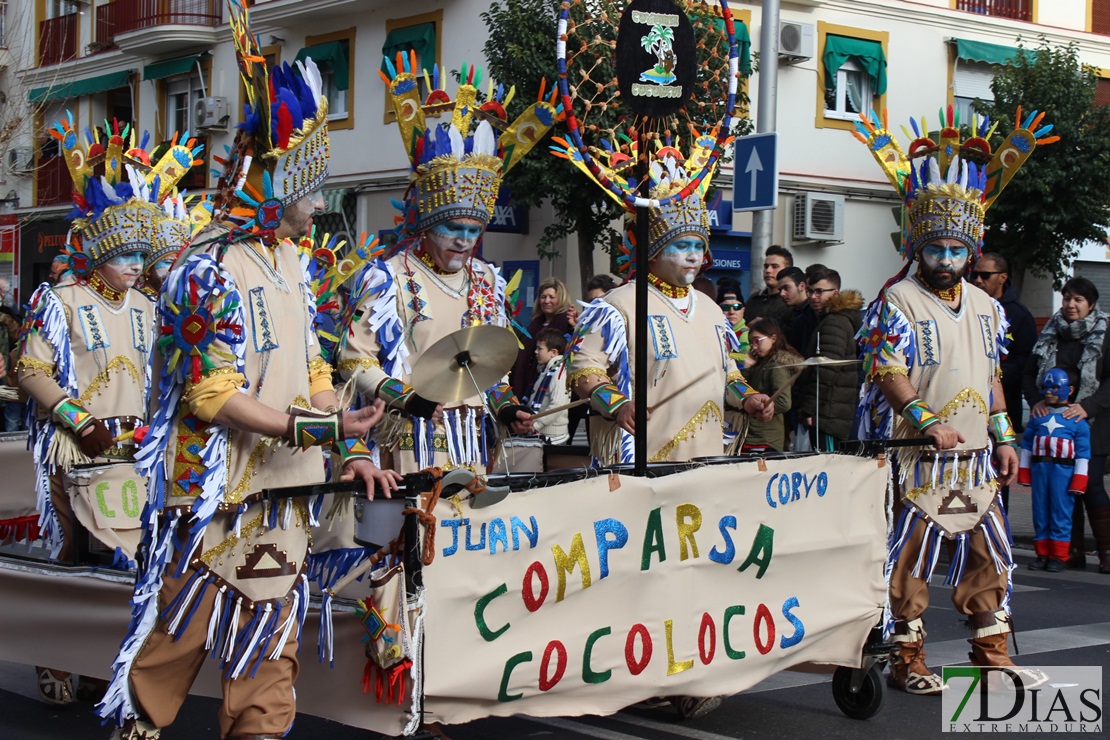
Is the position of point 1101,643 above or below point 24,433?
below

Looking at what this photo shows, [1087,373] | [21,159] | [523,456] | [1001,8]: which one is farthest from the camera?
[21,159]

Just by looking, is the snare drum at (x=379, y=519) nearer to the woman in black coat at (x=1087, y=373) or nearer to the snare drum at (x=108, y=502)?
the snare drum at (x=108, y=502)

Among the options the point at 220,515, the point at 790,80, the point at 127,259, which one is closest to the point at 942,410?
the point at 220,515

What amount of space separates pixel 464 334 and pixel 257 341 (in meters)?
0.63

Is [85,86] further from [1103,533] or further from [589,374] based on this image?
[589,374]

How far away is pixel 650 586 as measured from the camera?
460cm

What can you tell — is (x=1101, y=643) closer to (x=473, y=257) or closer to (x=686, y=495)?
(x=686, y=495)

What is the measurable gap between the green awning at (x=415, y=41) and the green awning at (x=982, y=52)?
29.0ft

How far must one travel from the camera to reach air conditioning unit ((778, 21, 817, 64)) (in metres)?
20.7

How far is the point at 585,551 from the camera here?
4.41 m

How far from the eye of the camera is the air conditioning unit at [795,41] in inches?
813

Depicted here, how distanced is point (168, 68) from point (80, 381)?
71.6ft

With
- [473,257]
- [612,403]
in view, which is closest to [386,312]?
[473,257]

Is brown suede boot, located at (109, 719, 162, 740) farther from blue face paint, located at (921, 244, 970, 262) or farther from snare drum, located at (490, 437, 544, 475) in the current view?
blue face paint, located at (921, 244, 970, 262)
